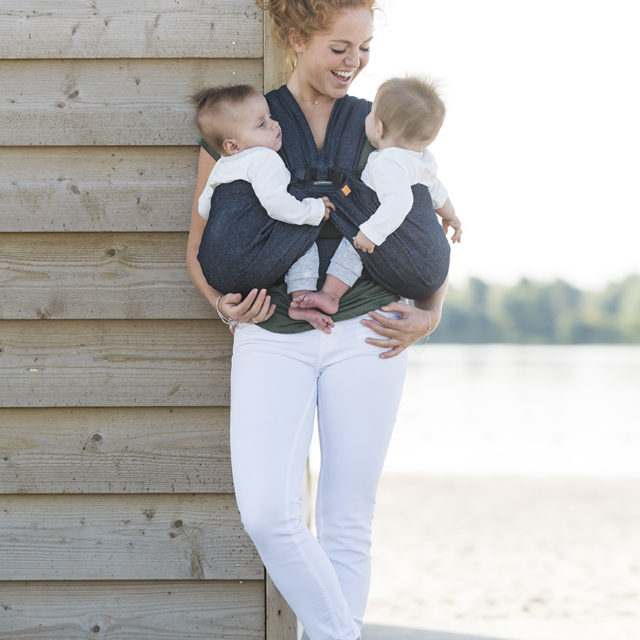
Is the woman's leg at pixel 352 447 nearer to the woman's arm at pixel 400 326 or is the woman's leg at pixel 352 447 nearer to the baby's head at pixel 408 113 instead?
the woman's arm at pixel 400 326

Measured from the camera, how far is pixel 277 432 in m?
1.64

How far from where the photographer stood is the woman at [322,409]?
1.60 metres

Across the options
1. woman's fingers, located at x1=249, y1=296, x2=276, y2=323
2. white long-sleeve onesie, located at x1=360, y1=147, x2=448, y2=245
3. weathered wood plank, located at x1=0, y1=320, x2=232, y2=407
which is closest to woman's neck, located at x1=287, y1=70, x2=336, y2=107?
white long-sleeve onesie, located at x1=360, y1=147, x2=448, y2=245

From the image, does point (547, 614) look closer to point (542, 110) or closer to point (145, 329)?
point (145, 329)

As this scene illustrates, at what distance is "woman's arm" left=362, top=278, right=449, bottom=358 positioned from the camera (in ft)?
5.67

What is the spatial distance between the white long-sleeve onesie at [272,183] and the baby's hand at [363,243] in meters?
0.08

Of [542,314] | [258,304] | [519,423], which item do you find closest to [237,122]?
[258,304]


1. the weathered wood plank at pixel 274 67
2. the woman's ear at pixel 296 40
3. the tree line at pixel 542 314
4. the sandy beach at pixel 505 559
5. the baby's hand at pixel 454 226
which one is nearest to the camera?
the woman's ear at pixel 296 40

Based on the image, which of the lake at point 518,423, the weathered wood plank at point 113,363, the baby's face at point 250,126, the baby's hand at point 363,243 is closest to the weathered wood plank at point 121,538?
the weathered wood plank at point 113,363

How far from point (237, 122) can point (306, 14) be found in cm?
27

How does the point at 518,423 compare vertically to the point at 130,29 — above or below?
below

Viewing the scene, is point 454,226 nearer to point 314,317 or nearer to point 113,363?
point 314,317

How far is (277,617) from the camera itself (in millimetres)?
2197

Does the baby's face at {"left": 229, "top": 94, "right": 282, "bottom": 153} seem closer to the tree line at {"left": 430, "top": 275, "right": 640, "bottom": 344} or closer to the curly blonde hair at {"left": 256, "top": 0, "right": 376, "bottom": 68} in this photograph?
the curly blonde hair at {"left": 256, "top": 0, "right": 376, "bottom": 68}
